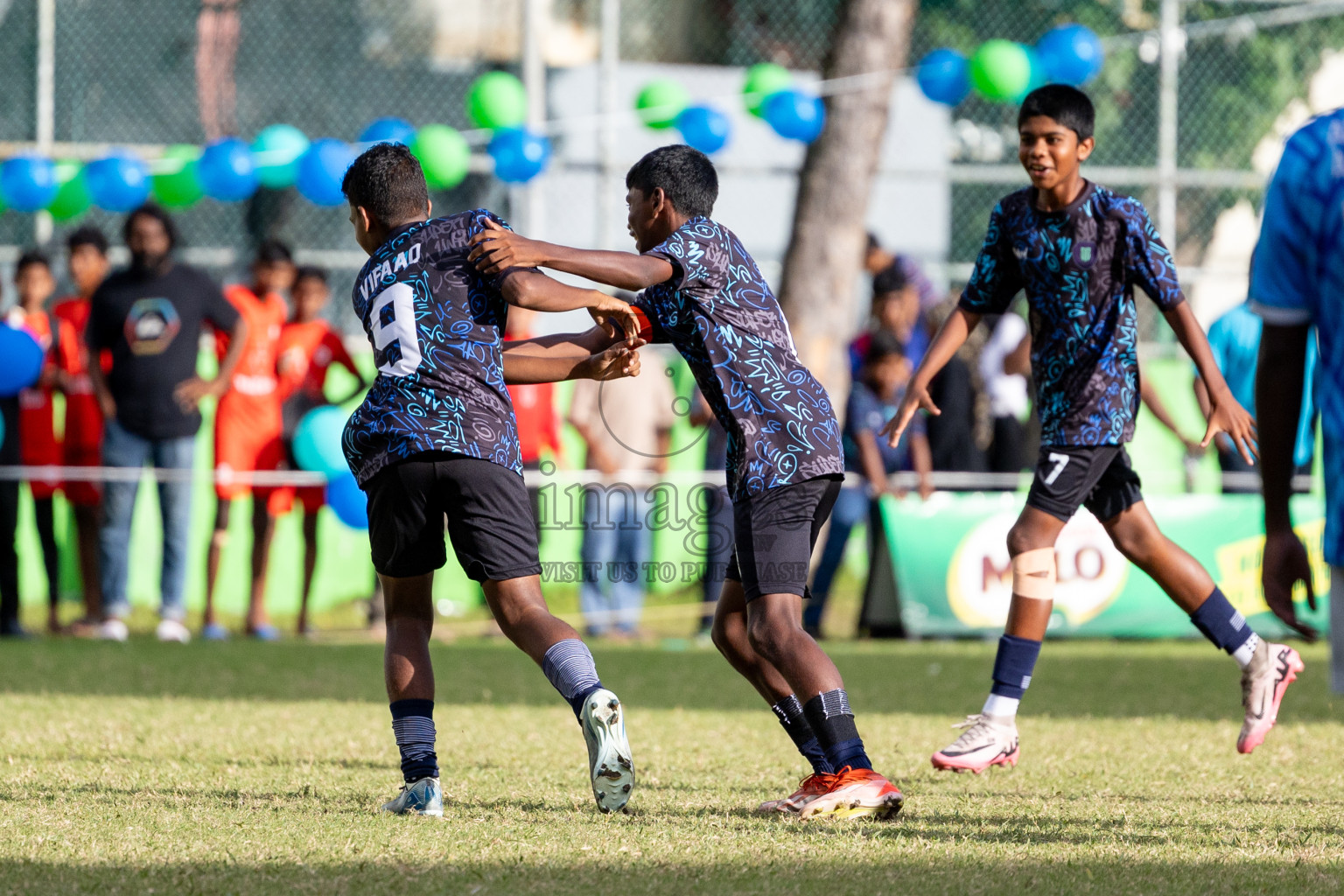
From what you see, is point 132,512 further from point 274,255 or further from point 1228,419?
point 1228,419

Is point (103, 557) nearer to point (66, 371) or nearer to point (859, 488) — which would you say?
point (66, 371)

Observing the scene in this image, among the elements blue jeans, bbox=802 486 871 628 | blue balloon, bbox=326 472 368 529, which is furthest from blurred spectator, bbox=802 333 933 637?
blue balloon, bbox=326 472 368 529

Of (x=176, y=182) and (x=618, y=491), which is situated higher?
(x=176, y=182)

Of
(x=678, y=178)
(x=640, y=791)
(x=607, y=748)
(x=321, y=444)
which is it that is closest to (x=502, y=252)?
(x=678, y=178)

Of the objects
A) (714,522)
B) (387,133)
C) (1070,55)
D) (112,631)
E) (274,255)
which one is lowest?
(112,631)

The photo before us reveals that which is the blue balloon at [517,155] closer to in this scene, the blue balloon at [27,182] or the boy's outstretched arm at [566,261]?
the blue balloon at [27,182]

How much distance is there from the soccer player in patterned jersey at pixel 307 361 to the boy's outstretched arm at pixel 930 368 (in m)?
5.53

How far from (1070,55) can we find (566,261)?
8.44 meters

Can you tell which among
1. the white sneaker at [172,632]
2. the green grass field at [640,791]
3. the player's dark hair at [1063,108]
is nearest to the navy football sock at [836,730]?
the green grass field at [640,791]

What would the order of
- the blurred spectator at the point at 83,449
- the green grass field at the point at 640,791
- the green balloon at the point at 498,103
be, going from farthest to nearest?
1. the green balloon at the point at 498,103
2. the blurred spectator at the point at 83,449
3. the green grass field at the point at 640,791

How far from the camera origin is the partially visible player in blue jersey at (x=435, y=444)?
4.34 metres

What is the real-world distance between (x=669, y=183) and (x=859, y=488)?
20.5ft

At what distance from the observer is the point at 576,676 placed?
14.1 ft

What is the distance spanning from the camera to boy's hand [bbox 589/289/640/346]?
4.41 m
